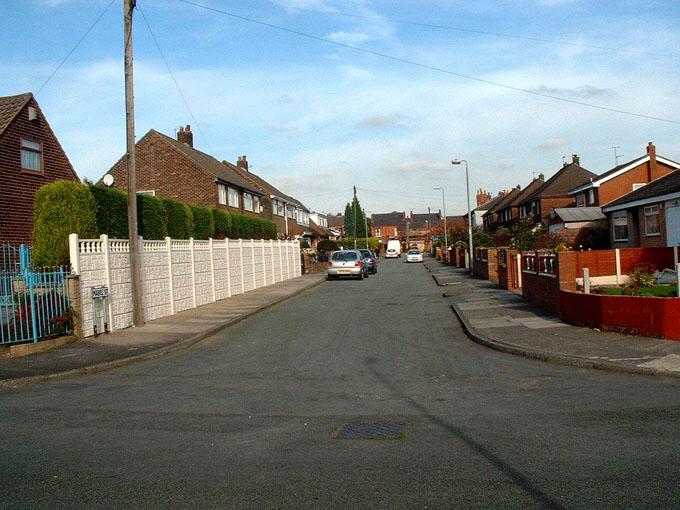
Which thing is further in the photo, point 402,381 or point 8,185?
point 8,185

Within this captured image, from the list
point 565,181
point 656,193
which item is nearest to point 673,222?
point 656,193

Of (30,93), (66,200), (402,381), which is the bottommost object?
(402,381)

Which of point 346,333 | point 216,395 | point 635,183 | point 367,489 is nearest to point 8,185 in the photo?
point 346,333

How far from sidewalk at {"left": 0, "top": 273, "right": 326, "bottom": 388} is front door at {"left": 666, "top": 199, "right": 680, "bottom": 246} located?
1640 cm

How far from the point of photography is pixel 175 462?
19.6 feet

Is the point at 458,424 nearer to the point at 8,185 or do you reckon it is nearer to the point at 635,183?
the point at 8,185

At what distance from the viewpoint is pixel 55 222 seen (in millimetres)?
15000

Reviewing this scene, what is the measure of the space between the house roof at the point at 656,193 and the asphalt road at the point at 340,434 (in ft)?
55.5

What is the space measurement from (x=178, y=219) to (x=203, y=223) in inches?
109

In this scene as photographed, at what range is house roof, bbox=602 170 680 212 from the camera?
25.2 m

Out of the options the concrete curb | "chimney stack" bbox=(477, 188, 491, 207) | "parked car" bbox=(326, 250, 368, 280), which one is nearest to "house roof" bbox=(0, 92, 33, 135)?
the concrete curb

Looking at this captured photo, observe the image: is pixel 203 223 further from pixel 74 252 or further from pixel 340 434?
pixel 340 434

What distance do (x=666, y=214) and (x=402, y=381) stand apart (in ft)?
67.9

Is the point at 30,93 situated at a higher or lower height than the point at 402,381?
higher
